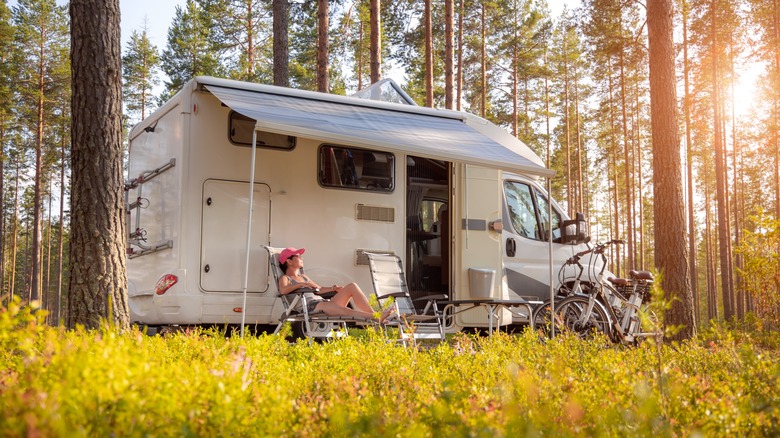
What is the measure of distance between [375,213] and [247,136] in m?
1.51

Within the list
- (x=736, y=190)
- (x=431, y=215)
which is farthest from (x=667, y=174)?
(x=736, y=190)

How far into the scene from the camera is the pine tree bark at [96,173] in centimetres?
565

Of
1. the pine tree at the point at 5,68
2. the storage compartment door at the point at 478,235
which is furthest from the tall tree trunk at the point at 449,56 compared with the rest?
the pine tree at the point at 5,68

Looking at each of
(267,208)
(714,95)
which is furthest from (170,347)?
(714,95)

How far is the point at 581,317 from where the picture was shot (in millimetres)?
8367

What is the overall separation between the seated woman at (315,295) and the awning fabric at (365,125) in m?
1.21

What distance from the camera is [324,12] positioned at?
14961 mm

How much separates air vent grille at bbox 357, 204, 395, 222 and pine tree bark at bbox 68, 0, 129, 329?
→ 271 cm

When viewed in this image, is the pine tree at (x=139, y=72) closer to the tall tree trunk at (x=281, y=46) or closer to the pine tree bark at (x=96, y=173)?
the tall tree trunk at (x=281, y=46)

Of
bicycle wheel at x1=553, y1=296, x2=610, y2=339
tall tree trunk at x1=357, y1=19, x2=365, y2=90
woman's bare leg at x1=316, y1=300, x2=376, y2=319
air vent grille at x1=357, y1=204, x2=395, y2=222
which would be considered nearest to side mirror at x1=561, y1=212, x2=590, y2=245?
bicycle wheel at x1=553, y1=296, x2=610, y2=339

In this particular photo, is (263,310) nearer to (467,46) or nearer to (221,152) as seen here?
(221,152)

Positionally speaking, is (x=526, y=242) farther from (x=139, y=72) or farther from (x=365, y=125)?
(x=139, y=72)

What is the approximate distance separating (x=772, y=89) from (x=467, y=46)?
1010 centimetres

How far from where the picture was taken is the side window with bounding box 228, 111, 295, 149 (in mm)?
7535
